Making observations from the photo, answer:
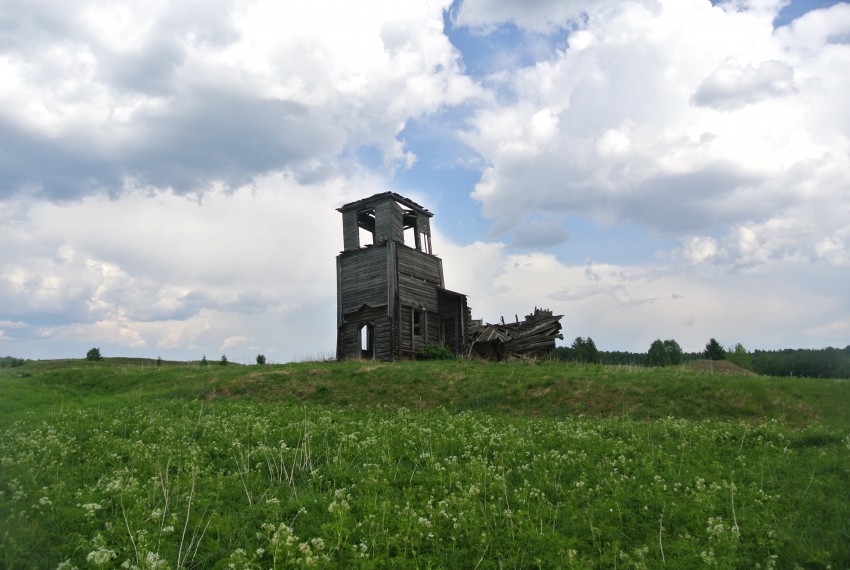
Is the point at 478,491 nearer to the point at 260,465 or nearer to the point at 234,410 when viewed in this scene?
the point at 260,465

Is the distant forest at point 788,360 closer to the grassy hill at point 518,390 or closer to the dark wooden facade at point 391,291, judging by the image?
the dark wooden facade at point 391,291

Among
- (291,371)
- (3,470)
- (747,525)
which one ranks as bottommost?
(747,525)

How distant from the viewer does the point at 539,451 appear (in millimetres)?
12703

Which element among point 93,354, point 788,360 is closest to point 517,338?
point 93,354

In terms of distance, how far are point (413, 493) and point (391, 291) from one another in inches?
1286

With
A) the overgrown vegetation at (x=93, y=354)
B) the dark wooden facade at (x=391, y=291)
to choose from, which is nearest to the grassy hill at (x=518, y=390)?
the dark wooden facade at (x=391, y=291)

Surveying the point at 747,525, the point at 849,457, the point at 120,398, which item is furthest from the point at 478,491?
the point at 120,398

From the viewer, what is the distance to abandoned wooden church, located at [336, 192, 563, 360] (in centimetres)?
4250

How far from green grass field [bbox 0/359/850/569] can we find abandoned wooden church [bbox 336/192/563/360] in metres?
23.6

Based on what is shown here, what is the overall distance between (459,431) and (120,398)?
21084mm

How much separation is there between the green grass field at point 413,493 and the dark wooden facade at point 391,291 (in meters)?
23.4

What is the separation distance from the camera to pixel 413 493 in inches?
388

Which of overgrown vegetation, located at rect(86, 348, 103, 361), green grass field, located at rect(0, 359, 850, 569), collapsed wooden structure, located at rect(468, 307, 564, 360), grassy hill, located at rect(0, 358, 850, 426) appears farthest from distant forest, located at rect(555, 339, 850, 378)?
green grass field, located at rect(0, 359, 850, 569)

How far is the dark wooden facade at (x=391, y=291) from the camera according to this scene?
139 feet
